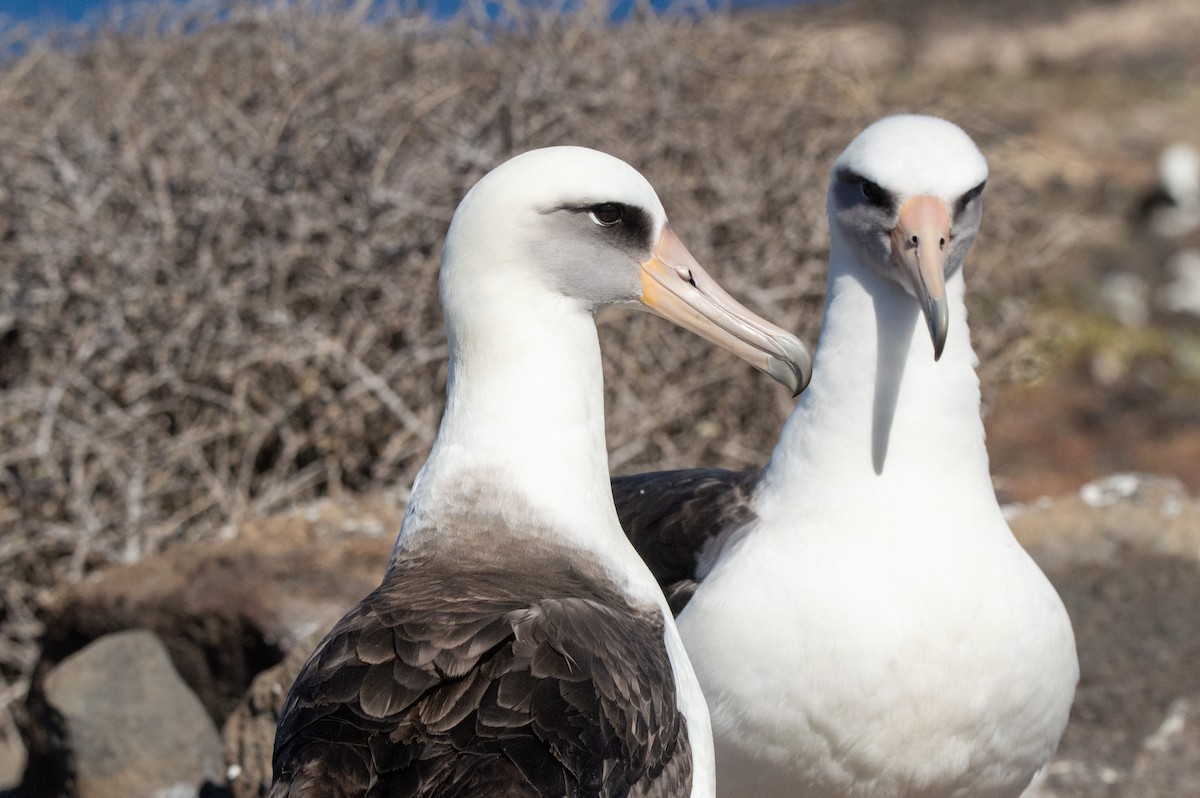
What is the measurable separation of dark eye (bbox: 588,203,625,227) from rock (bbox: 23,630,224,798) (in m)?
2.18

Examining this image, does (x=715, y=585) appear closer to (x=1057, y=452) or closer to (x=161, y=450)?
(x=161, y=450)

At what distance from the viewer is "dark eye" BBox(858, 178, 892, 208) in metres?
2.99

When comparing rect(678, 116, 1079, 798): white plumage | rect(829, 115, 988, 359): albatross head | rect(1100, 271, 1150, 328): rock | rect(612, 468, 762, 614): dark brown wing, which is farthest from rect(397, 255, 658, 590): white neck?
rect(1100, 271, 1150, 328): rock

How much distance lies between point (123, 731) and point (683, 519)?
1768 mm

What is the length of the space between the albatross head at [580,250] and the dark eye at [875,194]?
0.48 meters

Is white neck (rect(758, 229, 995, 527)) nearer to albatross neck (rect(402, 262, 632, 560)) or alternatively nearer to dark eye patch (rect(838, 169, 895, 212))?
dark eye patch (rect(838, 169, 895, 212))

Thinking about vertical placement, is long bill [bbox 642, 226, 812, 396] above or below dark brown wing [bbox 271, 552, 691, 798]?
above

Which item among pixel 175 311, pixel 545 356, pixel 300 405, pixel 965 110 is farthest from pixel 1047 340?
pixel 545 356

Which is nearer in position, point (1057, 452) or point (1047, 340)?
point (1047, 340)

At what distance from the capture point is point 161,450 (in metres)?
5.22

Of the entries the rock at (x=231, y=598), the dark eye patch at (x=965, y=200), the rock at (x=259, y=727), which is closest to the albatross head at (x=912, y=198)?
the dark eye patch at (x=965, y=200)

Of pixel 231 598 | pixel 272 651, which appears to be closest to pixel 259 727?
pixel 272 651

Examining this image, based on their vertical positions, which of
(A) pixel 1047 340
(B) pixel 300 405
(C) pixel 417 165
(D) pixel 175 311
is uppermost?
(C) pixel 417 165

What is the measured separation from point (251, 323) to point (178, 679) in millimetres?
1647
